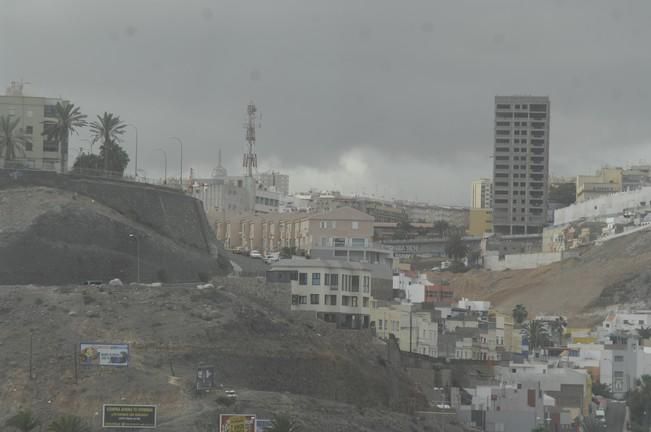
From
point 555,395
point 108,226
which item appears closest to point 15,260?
point 108,226

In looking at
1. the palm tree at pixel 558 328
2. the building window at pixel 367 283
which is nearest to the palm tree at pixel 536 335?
the palm tree at pixel 558 328

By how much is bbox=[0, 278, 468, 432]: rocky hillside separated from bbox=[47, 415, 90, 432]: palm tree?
9.03 ft

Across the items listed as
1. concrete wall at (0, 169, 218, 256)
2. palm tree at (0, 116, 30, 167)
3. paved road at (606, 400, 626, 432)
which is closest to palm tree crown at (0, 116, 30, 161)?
palm tree at (0, 116, 30, 167)

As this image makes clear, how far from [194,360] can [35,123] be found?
46.8m

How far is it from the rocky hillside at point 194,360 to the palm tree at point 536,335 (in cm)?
4633

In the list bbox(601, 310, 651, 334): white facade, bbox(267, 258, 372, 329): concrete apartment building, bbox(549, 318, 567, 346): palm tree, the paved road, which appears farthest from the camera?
bbox(601, 310, 651, 334): white facade

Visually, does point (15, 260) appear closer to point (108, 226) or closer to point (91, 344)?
point (108, 226)

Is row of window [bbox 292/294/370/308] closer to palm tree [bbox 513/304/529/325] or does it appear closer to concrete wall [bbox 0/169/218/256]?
concrete wall [bbox 0/169/218/256]

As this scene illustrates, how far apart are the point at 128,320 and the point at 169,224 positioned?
89.1 ft

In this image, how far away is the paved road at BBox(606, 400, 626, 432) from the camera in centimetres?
11356

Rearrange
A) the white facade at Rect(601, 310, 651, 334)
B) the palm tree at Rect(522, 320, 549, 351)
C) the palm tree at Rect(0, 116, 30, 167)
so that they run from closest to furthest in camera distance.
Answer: the palm tree at Rect(0, 116, 30, 167) < the palm tree at Rect(522, 320, 549, 351) < the white facade at Rect(601, 310, 651, 334)

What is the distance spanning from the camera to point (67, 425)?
7544 cm

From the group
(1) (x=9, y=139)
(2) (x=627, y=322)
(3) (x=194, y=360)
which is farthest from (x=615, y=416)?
(2) (x=627, y=322)

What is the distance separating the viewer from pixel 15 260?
10494 cm
